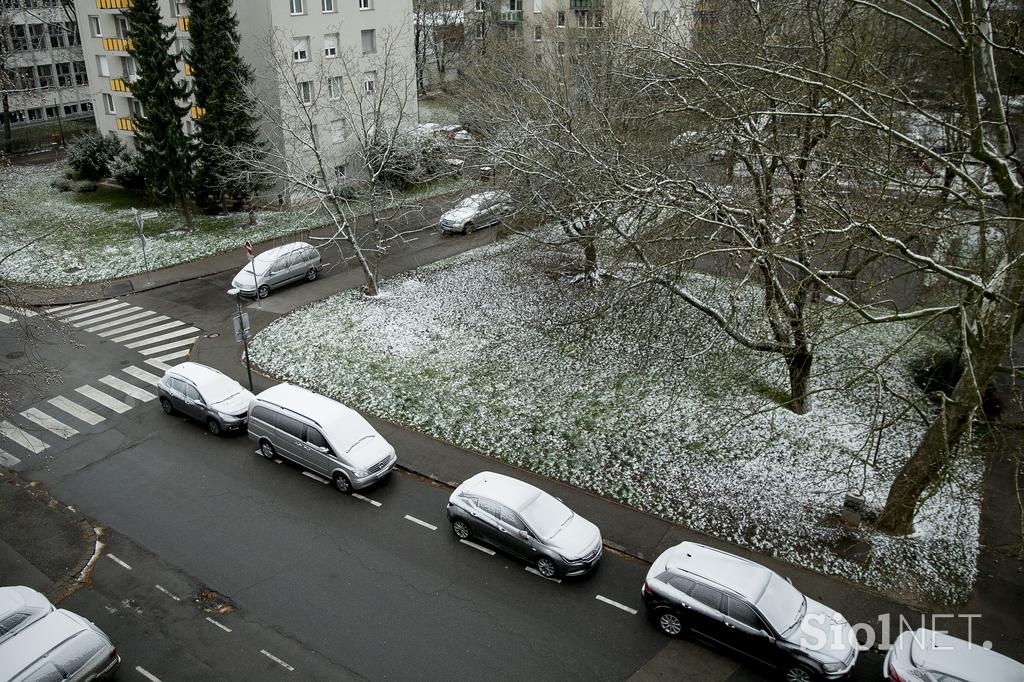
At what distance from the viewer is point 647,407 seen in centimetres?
1916

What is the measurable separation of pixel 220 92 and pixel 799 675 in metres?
30.6

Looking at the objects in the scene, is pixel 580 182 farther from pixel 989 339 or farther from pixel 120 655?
pixel 120 655

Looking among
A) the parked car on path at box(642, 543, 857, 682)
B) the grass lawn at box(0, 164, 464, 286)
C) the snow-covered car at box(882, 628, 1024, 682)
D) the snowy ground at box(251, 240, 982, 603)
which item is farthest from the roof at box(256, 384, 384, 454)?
the grass lawn at box(0, 164, 464, 286)

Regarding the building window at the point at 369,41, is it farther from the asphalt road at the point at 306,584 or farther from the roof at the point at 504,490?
the roof at the point at 504,490

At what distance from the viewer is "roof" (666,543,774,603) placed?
1262 centimetres

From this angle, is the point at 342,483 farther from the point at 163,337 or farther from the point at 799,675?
the point at 163,337

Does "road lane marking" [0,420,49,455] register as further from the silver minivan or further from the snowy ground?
the snowy ground

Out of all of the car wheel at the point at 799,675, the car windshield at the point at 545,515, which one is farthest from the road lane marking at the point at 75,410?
the car wheel at the point at 799,675

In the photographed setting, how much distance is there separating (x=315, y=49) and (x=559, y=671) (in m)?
32.1

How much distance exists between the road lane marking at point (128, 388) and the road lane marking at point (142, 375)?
1.25 ft

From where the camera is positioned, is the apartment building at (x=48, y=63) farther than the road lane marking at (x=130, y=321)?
Yes

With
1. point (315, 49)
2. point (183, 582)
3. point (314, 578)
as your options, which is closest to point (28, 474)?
point (183, 582)

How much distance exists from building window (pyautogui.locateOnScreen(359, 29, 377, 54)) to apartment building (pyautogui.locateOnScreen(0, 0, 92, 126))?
24.0 metres

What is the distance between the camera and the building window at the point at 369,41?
38.8 metres
